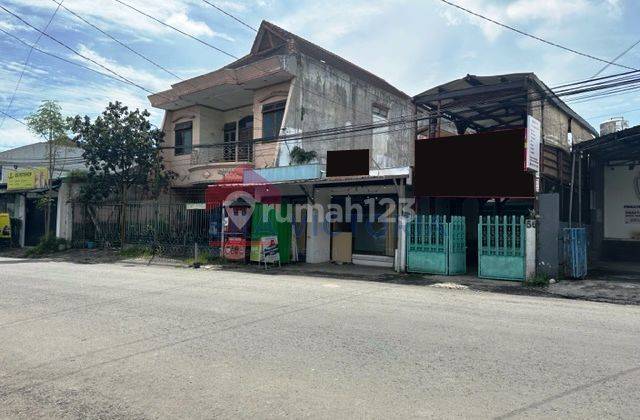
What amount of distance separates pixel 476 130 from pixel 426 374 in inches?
700

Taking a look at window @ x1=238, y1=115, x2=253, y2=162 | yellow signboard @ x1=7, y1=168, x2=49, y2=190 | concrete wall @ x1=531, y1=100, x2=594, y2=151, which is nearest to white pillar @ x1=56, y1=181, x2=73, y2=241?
yellow signboard @ x1=7, y1=168, x2=49, y2=190

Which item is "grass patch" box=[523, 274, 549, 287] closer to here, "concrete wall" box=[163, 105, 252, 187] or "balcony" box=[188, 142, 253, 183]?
"balcony" box=[188, 142, 253, 183]

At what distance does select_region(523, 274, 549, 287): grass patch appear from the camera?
37.4 ft

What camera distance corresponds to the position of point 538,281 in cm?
1144

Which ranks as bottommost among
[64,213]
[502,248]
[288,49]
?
[502,248]

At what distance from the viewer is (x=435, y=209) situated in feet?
53.2

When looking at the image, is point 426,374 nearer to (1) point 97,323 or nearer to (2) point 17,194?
(1) point 97,323

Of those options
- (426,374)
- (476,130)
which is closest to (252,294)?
(426,374)

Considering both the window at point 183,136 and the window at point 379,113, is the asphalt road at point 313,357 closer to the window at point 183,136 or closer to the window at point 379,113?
the window at point 183,136

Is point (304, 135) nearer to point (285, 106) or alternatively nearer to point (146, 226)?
point (285, 106)

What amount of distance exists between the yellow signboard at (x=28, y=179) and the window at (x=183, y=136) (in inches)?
299

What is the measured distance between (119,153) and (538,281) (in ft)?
60.7

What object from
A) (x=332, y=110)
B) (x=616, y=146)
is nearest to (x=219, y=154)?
(x=332, y=110)

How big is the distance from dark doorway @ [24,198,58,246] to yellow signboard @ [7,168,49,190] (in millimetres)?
966
